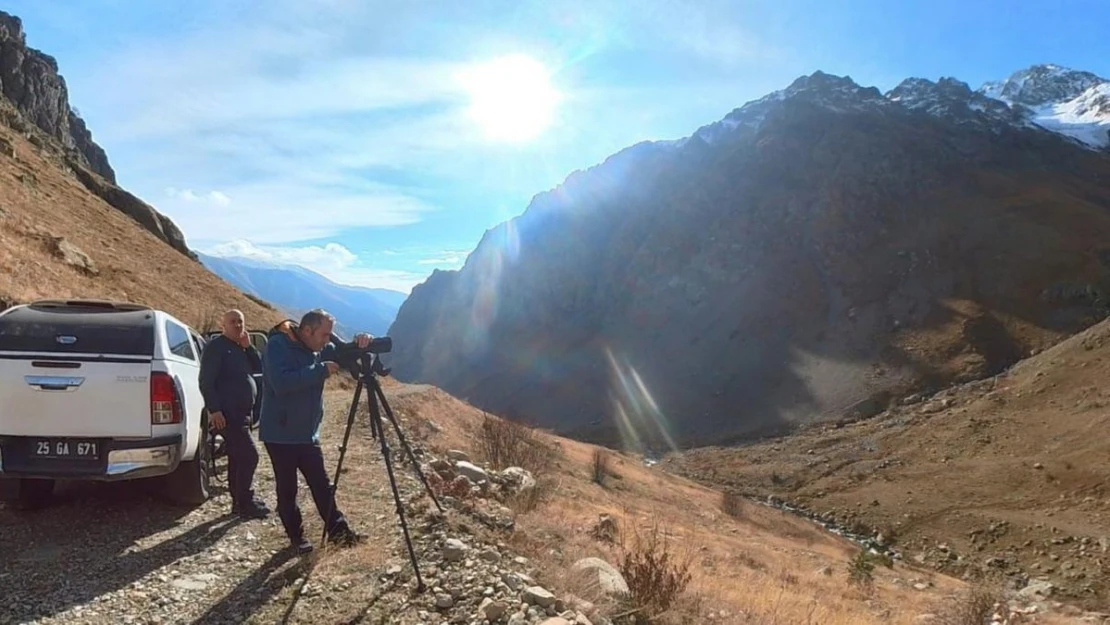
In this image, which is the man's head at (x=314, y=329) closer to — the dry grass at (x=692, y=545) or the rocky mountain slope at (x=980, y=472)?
the dry grass at (x=692, y=545)

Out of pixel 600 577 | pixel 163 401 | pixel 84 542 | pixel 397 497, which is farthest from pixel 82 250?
pixel 600 577

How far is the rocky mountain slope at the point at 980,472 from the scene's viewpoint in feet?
103

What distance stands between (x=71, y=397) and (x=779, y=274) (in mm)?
107011

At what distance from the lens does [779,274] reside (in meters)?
105

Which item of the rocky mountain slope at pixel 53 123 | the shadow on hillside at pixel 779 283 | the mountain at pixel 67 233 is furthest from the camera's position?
the shadow on hillside at pixel 779 283

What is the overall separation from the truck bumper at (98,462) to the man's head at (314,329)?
194 centimetres

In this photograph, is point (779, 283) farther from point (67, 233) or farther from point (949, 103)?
point (949, 103)

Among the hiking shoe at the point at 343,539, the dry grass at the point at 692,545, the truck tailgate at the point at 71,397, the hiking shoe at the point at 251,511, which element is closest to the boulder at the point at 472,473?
the dry grass at the point at 692,545

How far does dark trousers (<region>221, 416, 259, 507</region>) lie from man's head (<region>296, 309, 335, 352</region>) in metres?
1.97

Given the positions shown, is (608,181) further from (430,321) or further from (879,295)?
(879,295)

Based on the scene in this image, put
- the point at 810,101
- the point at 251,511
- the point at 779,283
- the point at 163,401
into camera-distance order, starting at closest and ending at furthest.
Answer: the point at 163,401
the point at 251,511
the point at 779,283
the point at 810,101

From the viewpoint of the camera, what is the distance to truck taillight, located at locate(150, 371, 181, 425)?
657 centimetres

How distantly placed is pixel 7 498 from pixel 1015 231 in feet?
367

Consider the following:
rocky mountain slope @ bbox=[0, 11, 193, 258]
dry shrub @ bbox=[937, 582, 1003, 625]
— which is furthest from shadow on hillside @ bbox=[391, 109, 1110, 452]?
dry shrub @ bbox=[937, 582, 1003, 625]
